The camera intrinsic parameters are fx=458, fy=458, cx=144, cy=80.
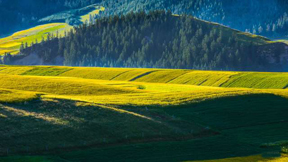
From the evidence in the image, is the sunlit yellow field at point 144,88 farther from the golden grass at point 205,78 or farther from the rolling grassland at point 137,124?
the rolling grassland at point 137,124

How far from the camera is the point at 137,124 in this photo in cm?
6931

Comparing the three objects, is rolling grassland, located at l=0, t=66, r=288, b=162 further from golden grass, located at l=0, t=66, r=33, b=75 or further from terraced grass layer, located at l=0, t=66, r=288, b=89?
golden grass, located at l=0, t=66, r=33, b=75

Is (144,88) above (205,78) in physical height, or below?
below

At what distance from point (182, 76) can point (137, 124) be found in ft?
294

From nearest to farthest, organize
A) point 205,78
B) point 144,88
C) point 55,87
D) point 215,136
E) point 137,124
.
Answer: point 137,124 < point 215,136 < point 55,87 < point 144,88 < point 205,78

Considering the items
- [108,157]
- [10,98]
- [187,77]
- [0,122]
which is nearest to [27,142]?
[0,122]

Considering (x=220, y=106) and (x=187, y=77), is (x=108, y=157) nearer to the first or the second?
(x=220, y=106)

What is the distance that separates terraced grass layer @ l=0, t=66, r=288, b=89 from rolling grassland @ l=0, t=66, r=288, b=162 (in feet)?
111

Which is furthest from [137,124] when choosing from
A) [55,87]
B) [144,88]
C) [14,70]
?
[14,70]

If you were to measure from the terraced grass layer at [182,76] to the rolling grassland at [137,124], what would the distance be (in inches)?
1335

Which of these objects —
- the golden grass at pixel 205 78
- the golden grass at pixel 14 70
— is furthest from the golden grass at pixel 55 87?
the golden grass at pixel 14 70

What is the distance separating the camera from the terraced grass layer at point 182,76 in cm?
13575

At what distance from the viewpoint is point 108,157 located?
182 ft

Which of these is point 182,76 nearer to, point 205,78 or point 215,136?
point 205,78
